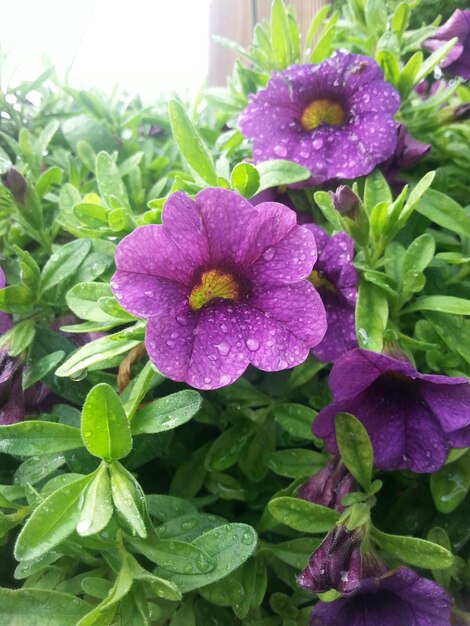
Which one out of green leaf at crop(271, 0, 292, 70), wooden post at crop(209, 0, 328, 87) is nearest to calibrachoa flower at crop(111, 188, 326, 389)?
green leaf at crop(271, 0, 292, 70)

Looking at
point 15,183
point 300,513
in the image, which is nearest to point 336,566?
point 300,513

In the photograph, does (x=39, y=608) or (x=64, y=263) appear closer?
(x=39, y=608)

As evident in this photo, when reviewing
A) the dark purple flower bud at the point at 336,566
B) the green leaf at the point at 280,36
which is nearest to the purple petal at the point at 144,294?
the dark purple flower bud at the point at 336,566

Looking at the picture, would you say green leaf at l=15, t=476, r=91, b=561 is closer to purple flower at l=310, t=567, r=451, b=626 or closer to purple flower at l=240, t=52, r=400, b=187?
purple flower at l=310, t=567, r=451, b=626

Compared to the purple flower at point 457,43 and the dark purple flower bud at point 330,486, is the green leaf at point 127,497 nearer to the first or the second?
the dark purple flower bud at point 330,486

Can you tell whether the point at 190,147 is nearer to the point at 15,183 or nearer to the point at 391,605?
the point at 15,183

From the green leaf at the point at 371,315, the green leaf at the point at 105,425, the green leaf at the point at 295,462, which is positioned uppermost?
the green leaf at the point at 105,425

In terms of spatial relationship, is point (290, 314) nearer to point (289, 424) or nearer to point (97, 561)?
point (289, 424)
